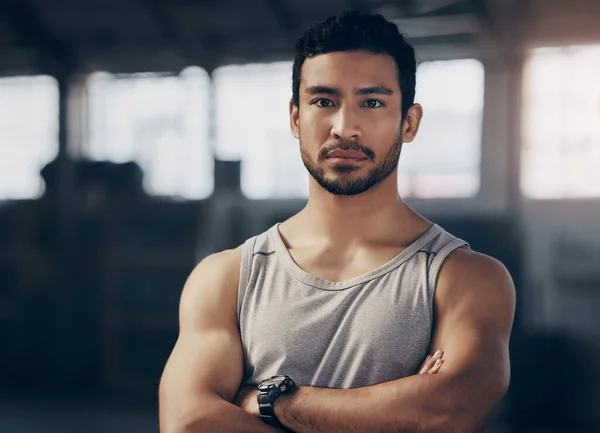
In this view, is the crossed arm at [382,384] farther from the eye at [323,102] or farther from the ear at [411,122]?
the eye at [323,102]

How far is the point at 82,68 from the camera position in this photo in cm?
202

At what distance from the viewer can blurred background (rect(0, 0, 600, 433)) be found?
5.75 ft

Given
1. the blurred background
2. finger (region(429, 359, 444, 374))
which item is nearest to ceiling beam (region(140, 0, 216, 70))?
the blurred background

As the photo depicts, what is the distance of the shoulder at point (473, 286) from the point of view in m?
1.29

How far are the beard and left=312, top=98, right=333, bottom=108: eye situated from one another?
83mm

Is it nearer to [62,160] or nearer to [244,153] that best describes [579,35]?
[244,153]

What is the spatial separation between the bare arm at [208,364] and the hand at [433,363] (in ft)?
1.03

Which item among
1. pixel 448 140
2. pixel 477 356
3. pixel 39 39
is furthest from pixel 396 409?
pixel 39 39

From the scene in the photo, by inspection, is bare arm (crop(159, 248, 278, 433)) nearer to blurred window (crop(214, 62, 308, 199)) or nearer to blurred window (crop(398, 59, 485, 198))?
blurred window (crop(214, 62, 308, 199))

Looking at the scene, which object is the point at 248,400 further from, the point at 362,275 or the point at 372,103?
the point at 372,103

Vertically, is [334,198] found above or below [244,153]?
below

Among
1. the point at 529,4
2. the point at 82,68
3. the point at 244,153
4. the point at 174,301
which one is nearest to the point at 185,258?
the point at 174,301

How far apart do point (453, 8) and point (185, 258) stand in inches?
40.7

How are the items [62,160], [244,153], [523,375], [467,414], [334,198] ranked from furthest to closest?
1. [62,160]
2. [244,153]
3. [523,375]
4. [334,198]
5. [467,414]
